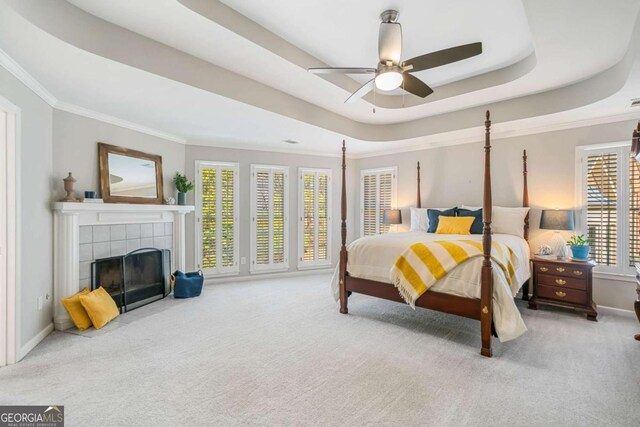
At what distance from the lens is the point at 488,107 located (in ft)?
14.2

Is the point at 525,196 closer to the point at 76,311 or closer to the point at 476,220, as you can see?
the point at 476,220

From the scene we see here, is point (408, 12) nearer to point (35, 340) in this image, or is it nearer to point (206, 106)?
point (206, 106)

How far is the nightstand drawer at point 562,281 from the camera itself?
3.64 metres

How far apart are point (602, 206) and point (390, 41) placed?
360 centimetres

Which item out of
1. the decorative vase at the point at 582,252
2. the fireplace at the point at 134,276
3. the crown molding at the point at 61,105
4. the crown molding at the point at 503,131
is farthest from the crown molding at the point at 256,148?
the decorative vase at the point at 582,252

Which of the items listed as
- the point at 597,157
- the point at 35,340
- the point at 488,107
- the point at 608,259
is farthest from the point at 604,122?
the point at 35,340

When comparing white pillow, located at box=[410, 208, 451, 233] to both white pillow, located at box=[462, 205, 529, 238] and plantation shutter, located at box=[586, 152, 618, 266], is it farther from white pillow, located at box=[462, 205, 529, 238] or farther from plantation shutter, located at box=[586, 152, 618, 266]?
plantation shutter, located at box=[586, 152, 618, 266]

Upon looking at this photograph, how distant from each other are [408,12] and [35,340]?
14.6ft

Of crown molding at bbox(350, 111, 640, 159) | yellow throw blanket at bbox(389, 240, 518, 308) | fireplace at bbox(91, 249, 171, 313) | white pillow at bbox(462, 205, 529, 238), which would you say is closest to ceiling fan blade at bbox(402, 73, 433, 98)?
yellow throw blanket at bbox(389, 240, 518, 308)

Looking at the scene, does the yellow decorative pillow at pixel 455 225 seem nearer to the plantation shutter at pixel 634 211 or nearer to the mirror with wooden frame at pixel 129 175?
the plantation shutter at pixel 634 211

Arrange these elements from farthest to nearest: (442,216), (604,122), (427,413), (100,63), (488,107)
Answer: (442,216), (488,107), (604,122), (100,63), (427,413)

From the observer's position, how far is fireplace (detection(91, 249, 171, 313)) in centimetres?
382
